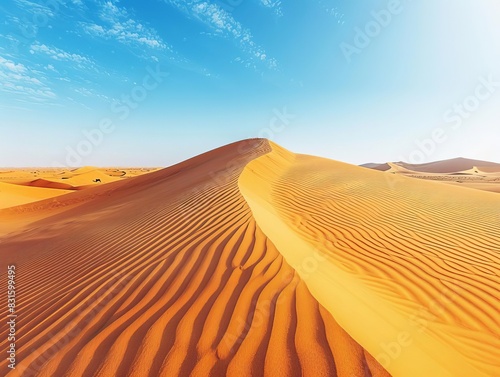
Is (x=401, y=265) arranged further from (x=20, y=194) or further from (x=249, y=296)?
(x=20, y=194)

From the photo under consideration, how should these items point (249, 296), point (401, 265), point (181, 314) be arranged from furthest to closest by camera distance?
point (401, 265)
point (249, 296)
point (181, 314)

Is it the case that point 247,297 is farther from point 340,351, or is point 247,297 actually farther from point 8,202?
point 8,202

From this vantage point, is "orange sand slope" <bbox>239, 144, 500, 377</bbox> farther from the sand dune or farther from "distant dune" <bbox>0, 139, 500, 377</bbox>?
the sand dune

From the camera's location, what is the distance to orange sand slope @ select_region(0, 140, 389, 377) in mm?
1660

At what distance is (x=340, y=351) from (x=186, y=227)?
133 inches

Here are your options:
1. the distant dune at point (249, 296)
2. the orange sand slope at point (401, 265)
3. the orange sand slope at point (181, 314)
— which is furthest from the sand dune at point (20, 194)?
the orange sand slope at point (401, 265)

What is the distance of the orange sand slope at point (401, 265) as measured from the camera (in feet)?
6.97

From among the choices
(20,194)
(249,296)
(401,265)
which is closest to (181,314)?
(249,296)

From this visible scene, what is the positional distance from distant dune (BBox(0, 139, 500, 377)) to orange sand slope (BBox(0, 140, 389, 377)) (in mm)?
12

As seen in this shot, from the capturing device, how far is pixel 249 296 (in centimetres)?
231

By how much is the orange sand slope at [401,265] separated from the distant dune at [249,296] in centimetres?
3

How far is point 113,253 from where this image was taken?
3.97 metres

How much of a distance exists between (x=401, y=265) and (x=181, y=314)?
392cm

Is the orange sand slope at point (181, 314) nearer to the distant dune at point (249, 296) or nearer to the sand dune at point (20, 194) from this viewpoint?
the distant dune at point (249, 296)
